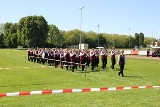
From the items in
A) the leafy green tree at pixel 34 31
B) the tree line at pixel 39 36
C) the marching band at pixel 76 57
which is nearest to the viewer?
the marching band at pixel 76 57

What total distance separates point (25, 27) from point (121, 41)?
67.2 metres

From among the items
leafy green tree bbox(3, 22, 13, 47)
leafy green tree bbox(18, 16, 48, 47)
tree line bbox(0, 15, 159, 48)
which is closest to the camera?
leafy green tree bbox(18, 16, 48, 47)

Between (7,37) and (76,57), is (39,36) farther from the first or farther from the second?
(76,57)

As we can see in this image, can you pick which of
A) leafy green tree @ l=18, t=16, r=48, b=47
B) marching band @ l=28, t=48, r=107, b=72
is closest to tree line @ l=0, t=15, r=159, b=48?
leafy green tree @ l=18, t=16, r=48, b=47

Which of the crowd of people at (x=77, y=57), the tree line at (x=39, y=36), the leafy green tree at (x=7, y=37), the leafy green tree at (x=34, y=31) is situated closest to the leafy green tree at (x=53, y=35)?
the tree line at (x=39, y=36)

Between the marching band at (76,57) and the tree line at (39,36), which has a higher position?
the tree line at (39,36)

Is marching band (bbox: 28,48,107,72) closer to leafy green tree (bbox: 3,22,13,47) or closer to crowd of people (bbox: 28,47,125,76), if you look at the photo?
crowd of people (bbox: 28,47,125,76)

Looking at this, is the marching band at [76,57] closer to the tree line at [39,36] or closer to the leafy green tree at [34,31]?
the leafy green tree at [34,31]

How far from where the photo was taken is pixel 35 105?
1064 centimetres

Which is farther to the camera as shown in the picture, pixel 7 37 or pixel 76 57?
pixel 7 37

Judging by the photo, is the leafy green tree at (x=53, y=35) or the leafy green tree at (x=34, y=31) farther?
the leafy green tree at (x=53, y=35)

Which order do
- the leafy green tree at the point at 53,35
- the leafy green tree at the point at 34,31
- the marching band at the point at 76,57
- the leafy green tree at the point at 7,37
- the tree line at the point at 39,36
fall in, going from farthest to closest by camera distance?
the leafy green tree at the point at 7,37 → the leafy green tree at the point at 53,35 → the tree line at the point at 39,36 → the leafy green tree at the point at 34,31 → the marching band at the point at 76,57

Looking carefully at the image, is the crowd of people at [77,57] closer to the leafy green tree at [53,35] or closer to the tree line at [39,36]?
the tree line at [39,36]

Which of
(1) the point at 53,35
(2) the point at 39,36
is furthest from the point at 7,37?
(2) the point at 39,36
